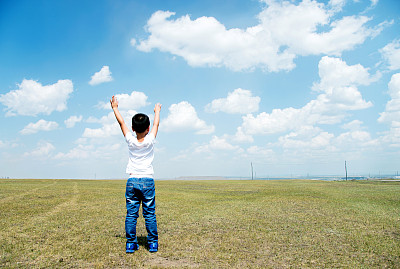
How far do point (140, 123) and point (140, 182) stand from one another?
1310 mm

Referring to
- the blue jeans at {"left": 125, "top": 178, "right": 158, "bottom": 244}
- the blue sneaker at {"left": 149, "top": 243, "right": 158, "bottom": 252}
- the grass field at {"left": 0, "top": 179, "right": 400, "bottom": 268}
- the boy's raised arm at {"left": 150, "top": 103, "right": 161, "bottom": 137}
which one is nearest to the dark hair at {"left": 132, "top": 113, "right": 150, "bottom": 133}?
the boy's raised arm at {"left": 150, "top": 103, "right": 161, "bottom": 137}

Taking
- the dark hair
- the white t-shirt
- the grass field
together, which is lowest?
the grass field

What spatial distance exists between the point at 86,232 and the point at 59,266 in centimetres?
278

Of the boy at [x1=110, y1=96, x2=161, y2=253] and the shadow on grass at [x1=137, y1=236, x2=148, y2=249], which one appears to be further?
the shadow on grass at [x1=137, y1=236, x2=148, y2=249]

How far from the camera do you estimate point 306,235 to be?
744cm

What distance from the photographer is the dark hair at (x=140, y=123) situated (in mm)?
6109

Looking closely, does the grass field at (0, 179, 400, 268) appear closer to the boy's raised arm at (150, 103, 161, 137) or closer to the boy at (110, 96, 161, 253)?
the boy at (110, 96, 161, 253)

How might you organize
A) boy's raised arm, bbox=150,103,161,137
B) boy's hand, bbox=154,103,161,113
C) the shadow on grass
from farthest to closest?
boy's hand, bbox=154,103,161,113
the shadow on grass
boy's raised arm, bbox=150,103,161,137

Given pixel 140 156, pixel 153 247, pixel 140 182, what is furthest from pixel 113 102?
pixel 153 247

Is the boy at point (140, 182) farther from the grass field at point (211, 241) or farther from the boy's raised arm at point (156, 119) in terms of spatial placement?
the grass field at point (211, 241)

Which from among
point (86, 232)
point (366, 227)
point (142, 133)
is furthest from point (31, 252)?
point (366, 227)

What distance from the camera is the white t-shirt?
6.03 metres

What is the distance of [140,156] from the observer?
241 inches

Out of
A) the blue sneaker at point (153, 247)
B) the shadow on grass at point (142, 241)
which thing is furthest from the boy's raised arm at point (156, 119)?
the shadow on grass at point (142, 241)
